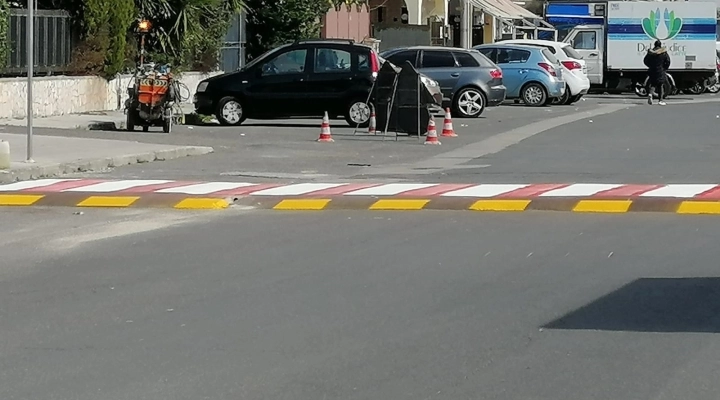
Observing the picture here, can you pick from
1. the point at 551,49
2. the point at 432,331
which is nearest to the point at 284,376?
the point at 432,331

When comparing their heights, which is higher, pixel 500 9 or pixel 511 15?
pixel 500 9

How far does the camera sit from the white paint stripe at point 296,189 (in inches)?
542

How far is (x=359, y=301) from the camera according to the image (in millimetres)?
8555

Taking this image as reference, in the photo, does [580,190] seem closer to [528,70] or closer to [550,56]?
[528,70]

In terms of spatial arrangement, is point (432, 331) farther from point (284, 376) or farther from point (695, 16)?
point (695, 16)

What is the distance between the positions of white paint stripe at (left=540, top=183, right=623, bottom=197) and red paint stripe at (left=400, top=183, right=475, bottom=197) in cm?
103

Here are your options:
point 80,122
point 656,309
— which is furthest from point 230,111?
point 656,309

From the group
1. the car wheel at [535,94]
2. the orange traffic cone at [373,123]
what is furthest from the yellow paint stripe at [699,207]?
the car wheel at [535,94]

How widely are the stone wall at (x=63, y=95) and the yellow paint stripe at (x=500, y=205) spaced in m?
12.6

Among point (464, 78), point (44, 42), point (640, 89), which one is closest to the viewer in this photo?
A: point (44, 42)

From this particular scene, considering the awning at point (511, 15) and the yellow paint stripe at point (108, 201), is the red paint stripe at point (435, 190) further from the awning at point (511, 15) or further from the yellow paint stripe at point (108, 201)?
the awning at point (511, 15)

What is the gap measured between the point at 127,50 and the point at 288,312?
20502 millimetres

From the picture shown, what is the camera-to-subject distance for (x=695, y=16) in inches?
1684

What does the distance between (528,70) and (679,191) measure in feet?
65.4
